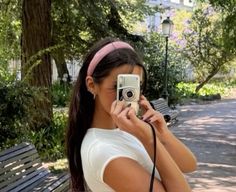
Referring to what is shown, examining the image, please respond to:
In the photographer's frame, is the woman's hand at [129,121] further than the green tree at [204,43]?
No

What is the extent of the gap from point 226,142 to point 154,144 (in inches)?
425

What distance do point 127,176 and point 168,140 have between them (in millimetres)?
293

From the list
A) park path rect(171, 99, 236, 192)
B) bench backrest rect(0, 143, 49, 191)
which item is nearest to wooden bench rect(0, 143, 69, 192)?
bench backrest rect(0, 143, 49, 191)

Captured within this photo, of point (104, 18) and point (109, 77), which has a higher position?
point (104, 18)

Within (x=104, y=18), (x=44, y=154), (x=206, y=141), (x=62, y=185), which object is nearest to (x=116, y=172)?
(x=62, y=185)

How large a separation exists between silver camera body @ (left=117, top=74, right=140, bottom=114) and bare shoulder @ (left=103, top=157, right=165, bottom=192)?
0.17 m

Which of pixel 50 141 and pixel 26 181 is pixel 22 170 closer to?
pixel 26 181

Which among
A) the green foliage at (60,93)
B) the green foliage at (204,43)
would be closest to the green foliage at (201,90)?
the green foliage at (204,43)

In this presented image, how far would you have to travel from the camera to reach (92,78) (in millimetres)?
1838

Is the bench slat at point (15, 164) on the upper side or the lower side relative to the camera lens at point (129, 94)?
lower

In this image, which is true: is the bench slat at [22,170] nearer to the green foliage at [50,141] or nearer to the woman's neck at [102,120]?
the woman's neck at [102,120]

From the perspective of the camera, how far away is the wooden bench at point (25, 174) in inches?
195

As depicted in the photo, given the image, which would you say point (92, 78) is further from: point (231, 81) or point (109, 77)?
point (231, 81)

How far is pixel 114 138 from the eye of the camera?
1.80 meters
